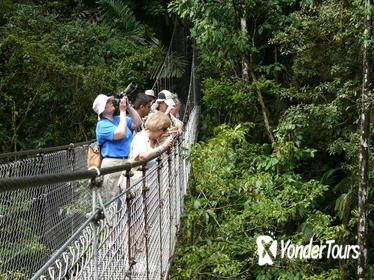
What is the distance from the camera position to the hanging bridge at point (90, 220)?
3.26 feet

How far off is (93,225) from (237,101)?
5038 millimetres

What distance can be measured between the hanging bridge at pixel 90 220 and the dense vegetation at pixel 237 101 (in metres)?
0.44

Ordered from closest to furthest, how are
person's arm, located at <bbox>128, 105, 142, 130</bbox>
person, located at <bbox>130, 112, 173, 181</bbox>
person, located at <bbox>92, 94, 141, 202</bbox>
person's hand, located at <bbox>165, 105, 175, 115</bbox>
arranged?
person, located at <bbox>130, 112, 173, 181</bbox>, person, located at <bbox>92, 94, 141, 202</bbox>, person's arm, located at <bbox>128, 105, 142, 130</bbox>, person's hand, located at <bbox>165, 105, 175, 115</bbox>

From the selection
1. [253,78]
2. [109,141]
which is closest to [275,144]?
[253,78]

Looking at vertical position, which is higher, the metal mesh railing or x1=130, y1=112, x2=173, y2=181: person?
x1=130, y1=112, x2=173, y2=181: person

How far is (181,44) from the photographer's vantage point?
8469mm

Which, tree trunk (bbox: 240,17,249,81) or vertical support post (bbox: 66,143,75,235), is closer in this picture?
vertical support post (bbox: 66,143,75,235)

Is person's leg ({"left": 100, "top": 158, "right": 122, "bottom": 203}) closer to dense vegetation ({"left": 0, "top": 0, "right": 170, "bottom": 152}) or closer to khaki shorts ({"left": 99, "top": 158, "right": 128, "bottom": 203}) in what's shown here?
khaki shorts ({"left": 99, "top": 158, "right": 128, "bottom": 203})

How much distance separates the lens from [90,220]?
3.04 feet

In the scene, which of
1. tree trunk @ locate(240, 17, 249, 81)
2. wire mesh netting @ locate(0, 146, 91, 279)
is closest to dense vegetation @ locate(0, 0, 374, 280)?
tree trunk @ locate(240, 17, 249, 81)

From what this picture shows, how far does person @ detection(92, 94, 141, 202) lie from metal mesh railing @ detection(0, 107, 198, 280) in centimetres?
12

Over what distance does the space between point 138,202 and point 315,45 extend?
363cm

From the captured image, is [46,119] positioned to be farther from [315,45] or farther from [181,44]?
[315,45]

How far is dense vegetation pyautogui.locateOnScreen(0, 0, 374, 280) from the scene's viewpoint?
11.7 feet
